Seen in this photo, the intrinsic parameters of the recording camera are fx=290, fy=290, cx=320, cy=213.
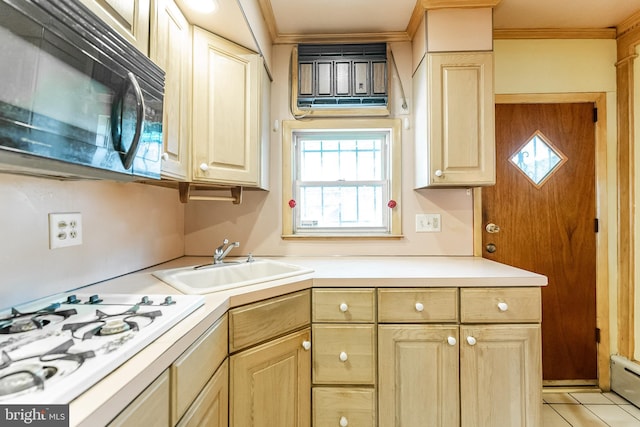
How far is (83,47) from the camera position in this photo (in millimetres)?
648

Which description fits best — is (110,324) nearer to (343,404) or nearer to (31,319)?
(31,319)

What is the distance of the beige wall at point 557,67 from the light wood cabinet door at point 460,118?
1.58 ft

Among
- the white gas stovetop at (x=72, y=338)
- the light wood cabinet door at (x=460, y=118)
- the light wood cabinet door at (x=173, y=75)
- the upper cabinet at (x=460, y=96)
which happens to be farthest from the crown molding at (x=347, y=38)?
the white gas stovetop at (x=72, y=338)

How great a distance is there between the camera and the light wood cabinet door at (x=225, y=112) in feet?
4.73

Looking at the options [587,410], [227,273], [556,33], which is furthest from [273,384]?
[556,33]

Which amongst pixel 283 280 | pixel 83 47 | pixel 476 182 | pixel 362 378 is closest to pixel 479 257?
pixel 476 182

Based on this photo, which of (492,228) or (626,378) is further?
(492,228)

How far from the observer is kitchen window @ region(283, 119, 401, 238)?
2033 millimetres

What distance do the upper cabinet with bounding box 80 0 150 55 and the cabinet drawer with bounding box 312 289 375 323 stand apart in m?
1.18

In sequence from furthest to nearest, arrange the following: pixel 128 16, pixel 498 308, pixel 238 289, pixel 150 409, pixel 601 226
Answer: pixel 601 226 < pixel 498 308 < pixel 238 289 < pixel 128 16 < pixel 150 409

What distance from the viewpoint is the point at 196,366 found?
83cm

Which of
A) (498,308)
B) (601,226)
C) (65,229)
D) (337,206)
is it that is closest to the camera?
(65,229)

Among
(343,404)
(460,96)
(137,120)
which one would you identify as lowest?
(343,404)

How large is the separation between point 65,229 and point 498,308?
182 centimetres
